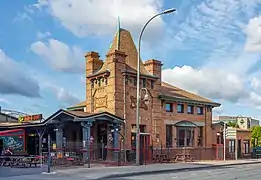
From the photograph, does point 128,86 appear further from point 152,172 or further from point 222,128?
point 222,128

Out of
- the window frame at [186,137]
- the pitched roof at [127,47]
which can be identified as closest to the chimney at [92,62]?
the pitched roof at [127,47]

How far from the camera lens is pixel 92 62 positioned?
38906 millimetres

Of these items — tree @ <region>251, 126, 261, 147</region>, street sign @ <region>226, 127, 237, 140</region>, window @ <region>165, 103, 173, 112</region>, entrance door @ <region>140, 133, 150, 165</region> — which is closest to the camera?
entrance door @ <region>140, 133, 150, 165</region>

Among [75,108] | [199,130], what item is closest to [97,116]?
[75,108]

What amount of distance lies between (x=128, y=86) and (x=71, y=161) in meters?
9.39

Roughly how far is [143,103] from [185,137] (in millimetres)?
6997

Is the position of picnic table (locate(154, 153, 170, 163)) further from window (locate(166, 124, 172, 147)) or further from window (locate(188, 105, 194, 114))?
window (locate(188, 105, 194, 114))

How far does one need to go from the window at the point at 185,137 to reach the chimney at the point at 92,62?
977 centimetres

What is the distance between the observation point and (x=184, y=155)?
1558 inches

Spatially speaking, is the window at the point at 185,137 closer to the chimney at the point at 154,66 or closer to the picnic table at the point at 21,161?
the chimney at the point at 154,66

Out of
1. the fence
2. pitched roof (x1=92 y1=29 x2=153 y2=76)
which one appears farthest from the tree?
pitched roof (x1=92 y1=29 x2=153 y2=76)

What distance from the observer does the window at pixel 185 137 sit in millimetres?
41781

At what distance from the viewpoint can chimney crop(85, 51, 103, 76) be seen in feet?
128

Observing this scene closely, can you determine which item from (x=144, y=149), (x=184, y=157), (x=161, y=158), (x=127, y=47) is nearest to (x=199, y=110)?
(x=184, y=157)
